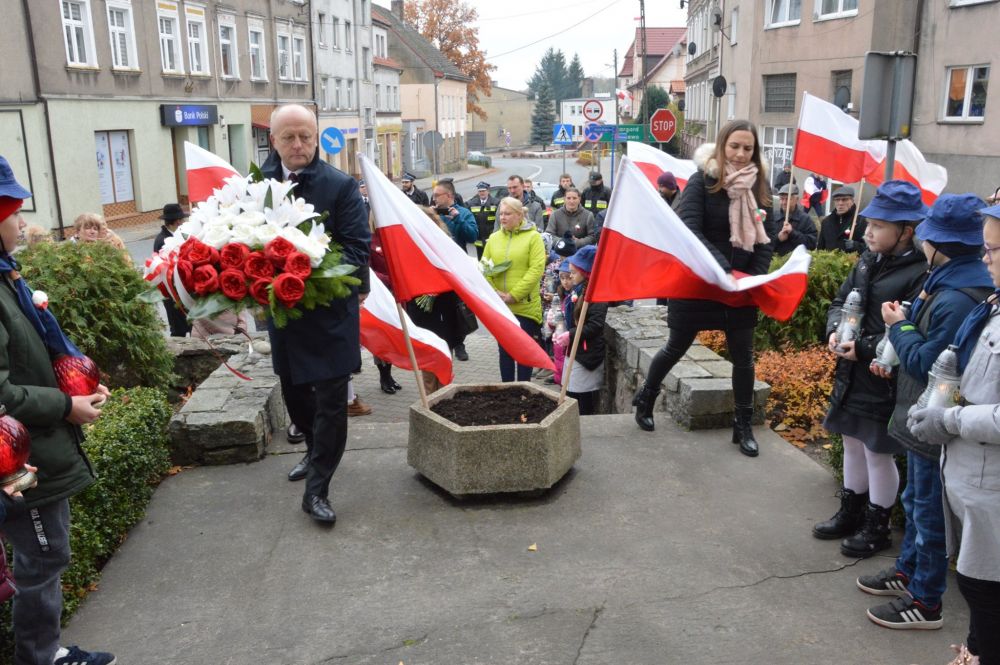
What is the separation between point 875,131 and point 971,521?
6091mm

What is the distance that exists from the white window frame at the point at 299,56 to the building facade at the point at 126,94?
1923 mm

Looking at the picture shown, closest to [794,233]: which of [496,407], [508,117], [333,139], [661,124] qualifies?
[496,407]

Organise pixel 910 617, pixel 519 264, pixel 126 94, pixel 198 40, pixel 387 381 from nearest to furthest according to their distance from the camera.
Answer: pixel 910 617 < pixel 519 264 < pixel 387 381 < pixel 126 94 < pixel 198 40

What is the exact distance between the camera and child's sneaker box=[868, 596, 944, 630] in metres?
3.59

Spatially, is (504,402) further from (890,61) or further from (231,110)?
(231,110)

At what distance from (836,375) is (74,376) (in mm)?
3476

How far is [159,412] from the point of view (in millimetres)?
5215

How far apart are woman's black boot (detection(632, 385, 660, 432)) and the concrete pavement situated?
42cm

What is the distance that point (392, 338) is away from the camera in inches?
241

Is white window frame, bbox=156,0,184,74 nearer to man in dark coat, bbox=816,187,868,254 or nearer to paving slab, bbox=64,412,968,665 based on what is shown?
man in dark coat, bbox=816,187,868,254

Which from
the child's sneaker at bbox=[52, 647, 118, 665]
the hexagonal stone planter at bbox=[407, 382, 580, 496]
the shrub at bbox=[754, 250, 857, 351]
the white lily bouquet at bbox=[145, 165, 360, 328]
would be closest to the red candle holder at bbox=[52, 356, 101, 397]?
the white lily bouquet at bbox=[145, 165, 360, 328]

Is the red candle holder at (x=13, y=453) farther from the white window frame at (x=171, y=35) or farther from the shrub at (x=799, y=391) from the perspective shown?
the white window frame at (x=171, y=35)

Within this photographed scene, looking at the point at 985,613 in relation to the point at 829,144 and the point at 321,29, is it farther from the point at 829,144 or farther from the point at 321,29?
the point at 321,29

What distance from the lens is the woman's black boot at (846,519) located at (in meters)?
4.37
